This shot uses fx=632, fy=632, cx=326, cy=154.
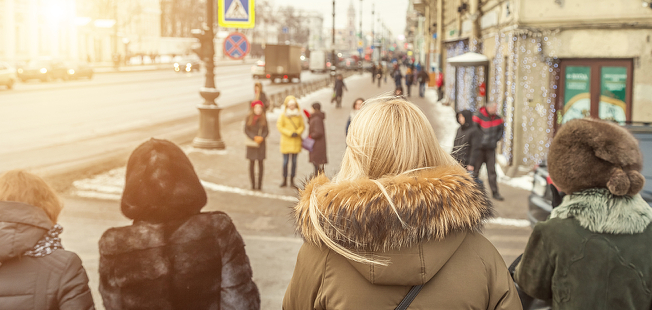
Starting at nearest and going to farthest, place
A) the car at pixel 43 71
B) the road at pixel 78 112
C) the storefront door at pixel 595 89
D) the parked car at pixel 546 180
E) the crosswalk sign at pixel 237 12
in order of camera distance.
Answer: the parked car at pixel 546 180 → the storefront door at pixel 595 89 → the crosswalk sign at pixel 237 12 → the road at pixel 78 112 → the car at pixel 43 71

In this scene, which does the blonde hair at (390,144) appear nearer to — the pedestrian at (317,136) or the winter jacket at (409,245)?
the winter jacket at (409,245)

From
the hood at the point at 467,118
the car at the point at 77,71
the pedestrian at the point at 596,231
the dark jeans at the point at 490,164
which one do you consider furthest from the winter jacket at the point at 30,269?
the car at the point at 77,71

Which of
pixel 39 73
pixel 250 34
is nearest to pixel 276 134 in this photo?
pixel 39 73

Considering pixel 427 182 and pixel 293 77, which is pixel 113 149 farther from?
pixel 293 77

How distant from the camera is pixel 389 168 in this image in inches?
80.4

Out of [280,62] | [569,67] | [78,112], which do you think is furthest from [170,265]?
[280,62]

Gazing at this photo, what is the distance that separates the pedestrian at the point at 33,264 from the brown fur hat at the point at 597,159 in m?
2.17

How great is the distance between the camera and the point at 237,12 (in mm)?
13555

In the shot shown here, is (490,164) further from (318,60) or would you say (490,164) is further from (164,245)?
(318,60)

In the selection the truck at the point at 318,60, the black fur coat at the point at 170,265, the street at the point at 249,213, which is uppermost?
the truck at the point at 318,60

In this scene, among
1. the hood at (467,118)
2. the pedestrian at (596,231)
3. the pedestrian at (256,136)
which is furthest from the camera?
the pedestrian at (256,136)

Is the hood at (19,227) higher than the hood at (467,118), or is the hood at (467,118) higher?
the hood at (467,118)

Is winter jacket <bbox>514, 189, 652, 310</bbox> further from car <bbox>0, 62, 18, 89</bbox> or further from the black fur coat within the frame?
car <bbox>0, 62, 18, 89</bbox>

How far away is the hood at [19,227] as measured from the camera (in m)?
2.53
